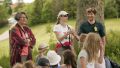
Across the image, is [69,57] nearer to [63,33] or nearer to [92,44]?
[92,44]

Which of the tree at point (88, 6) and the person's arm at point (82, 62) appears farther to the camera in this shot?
the tree at point (88, 6)

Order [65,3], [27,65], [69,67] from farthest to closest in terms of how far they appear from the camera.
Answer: [65,3], [69,67], [27,65]

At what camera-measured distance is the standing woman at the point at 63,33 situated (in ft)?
26.5

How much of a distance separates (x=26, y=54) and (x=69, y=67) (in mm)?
1570

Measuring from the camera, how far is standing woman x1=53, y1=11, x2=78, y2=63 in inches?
318

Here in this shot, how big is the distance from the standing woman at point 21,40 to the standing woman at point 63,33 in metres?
0.50

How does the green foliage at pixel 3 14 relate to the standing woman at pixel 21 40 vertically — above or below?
below

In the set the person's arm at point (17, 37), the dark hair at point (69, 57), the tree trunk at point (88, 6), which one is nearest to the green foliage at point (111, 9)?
the tree trunk at point (88, 6)

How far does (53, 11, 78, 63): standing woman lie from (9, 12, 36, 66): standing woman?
0.50 metres

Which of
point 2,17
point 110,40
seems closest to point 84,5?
point 110,40

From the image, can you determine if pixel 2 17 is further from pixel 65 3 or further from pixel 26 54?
pixel 26 54

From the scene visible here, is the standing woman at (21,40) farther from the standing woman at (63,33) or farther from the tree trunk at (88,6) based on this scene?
the tree trunk at (88,6)

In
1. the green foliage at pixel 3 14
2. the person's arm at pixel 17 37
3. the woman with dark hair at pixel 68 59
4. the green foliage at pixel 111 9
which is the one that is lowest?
the green foliage at pixel 3 14

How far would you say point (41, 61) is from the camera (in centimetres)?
614
